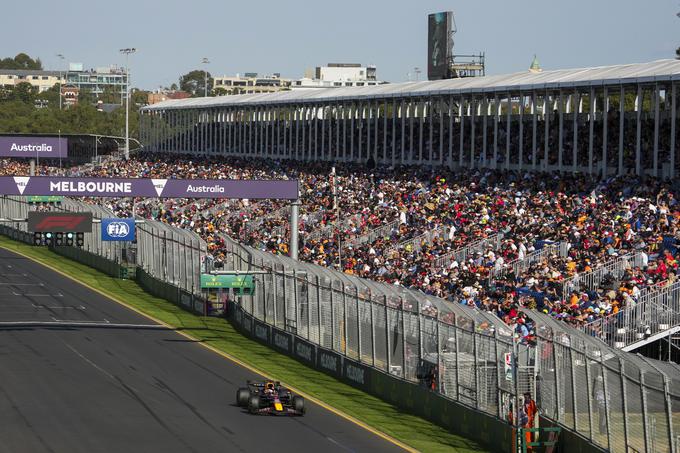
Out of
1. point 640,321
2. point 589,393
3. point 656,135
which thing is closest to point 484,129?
point 656,135

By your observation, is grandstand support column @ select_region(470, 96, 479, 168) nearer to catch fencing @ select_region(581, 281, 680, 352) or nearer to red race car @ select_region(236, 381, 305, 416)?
catch fencing @ select_region(581, 281, 680, 352)

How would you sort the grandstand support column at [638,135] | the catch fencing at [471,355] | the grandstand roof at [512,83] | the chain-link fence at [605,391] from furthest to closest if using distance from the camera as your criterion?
the grandstand roof at [512,83]
the grandstand support column at [638,135]
the catch fencing at [471,355]
the chain-link fence at [605,391]

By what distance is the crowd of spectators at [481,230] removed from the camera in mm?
34938

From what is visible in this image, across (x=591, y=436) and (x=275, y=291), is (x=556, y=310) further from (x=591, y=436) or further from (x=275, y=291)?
(x=275, y=291)

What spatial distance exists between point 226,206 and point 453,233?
25.3 metres

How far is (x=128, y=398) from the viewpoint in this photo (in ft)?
105

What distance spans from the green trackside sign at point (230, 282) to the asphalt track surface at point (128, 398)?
2.14m

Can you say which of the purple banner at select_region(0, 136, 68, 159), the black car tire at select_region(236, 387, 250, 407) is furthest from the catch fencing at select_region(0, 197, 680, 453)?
the purple banner at select_region(0, 136, 68, 159)

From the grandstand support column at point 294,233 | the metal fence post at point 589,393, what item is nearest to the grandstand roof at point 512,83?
the grandstand support column at point 294,233

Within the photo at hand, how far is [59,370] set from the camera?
36281mm

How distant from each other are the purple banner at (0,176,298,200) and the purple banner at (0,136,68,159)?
4765 cm

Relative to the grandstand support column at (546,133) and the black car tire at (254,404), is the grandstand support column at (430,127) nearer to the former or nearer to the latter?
the grandstand support column at (546,133)

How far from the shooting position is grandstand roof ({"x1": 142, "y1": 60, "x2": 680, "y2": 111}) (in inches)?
1847

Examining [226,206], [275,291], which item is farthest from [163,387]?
[226,206]
